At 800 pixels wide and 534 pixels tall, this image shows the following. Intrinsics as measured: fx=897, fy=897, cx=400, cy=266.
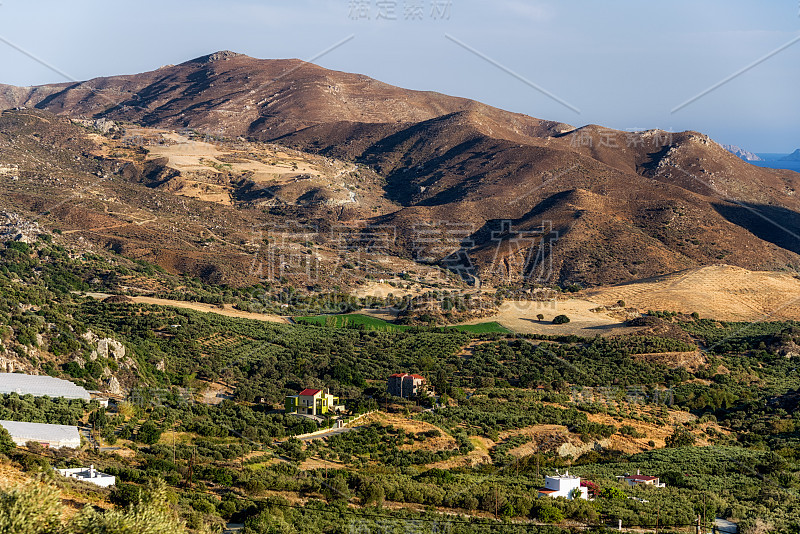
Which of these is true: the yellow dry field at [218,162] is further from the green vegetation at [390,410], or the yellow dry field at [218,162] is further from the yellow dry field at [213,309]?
the yellow dry field at [213,309]

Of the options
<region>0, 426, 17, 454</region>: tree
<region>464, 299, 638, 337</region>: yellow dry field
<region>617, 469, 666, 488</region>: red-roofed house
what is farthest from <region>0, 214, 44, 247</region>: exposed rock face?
<region>617, 469, 666, 488</region>: red-roofed house

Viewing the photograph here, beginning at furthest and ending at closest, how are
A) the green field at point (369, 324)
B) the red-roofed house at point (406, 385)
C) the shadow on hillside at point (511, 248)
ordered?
the shadow on hillside at point (511, 248) < the green field at point (369, 324) < the red-roofed house at point (406, 385)

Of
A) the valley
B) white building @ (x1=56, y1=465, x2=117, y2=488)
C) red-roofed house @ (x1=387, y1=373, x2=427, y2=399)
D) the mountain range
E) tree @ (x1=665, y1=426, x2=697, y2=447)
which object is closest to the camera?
white building @ (x1=56, y1=465, x2=117, y2=488)

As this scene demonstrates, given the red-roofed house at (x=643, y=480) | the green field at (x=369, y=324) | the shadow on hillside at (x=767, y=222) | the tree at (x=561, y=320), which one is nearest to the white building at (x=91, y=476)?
the red-roofed house at (x=643, y=480)

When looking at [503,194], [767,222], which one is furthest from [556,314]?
[767,222]

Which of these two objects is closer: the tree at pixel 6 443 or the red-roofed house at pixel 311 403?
the tree at pixel 6 443

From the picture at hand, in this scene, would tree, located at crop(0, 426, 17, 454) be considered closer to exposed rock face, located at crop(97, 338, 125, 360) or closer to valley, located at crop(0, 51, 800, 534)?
valley, located at crop(0, 51, 800, 534)

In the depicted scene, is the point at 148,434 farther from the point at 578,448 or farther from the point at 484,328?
the point at 484,328

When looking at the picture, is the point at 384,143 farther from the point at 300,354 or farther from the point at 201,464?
the point at 201,464
